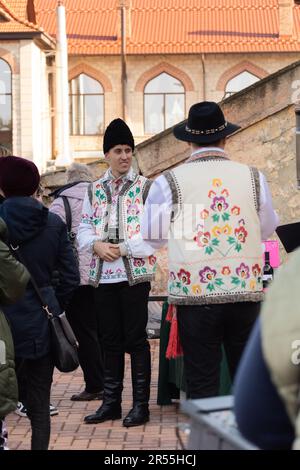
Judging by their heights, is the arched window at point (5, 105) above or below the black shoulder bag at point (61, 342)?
above

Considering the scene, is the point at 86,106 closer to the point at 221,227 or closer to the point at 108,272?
the point at 108,272

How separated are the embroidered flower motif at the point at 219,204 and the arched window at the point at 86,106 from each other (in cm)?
4622

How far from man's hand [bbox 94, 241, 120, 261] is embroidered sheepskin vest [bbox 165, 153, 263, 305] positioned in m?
1.38

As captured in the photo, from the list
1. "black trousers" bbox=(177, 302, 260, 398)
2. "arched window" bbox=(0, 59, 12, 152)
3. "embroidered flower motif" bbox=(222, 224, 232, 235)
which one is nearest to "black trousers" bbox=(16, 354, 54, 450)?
"black trousers" bbox=(177, 302, 260, 398)

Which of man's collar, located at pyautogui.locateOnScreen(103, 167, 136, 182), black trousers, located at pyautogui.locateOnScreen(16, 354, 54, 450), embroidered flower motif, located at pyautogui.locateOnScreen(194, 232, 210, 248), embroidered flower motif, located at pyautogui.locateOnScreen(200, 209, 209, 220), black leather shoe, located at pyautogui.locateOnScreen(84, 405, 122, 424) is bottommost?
black leather shoe, located at pyautogui.locateOnScreen(84, 405, 122, 424)

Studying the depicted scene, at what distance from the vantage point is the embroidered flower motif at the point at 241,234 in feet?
17.8

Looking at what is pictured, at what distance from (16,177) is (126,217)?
1.40 metres

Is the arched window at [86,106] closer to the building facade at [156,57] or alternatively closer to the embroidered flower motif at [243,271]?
the building facade at [156,57]

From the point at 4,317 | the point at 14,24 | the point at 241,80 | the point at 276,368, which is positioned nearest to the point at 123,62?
the point at 241,80

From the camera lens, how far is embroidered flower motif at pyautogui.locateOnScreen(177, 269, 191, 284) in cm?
549

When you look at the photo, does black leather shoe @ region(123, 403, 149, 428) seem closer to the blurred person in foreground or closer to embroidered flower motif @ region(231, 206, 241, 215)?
embroidered flower motif @ region(231, 206, 241, 215)

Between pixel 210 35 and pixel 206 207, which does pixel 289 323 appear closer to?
pixel 206 207

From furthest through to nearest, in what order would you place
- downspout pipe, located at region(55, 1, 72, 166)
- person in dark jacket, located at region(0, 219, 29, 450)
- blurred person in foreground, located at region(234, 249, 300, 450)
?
1. downspout pipe, located at region(55, 1, 72, 166)
2. person in dark jacket, located at region(0, 219, 29, 450)
3. blurred person in foreground, located at region(234, 249, 300, 450)

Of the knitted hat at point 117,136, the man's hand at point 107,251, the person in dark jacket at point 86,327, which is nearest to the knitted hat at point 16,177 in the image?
the man's hand at point 107,251
